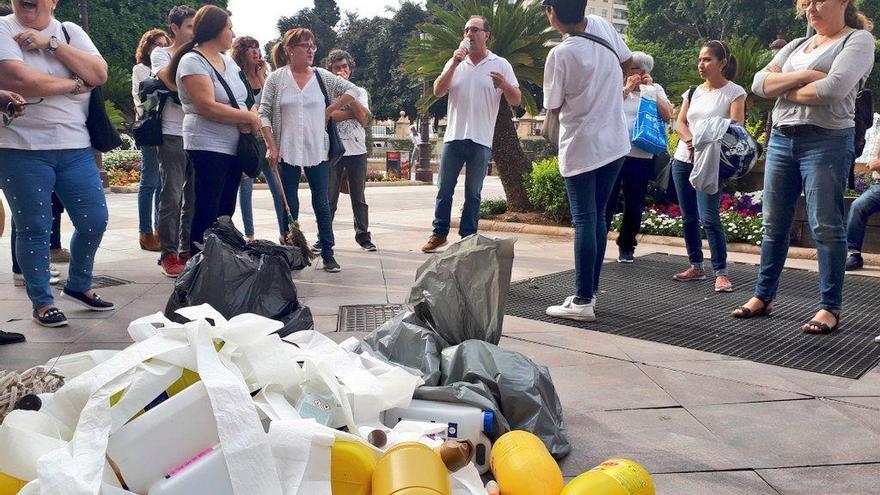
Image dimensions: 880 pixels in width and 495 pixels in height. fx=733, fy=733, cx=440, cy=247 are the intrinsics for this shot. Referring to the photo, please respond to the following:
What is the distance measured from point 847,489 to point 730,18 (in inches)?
1922

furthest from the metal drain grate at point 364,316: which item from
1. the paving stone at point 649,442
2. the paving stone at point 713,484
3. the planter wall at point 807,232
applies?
the planter wall at point 807,232

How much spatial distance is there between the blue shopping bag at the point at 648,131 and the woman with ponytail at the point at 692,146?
27cm

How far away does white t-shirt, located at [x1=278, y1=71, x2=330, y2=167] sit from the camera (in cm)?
605

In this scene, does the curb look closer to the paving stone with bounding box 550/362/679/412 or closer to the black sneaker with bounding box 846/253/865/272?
the black sneaker with bounding box 846/253/865/272

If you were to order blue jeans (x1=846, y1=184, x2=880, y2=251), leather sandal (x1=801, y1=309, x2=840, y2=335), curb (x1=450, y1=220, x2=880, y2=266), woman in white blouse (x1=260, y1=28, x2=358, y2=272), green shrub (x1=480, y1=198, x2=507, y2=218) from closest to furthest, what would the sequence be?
1. leather sandal (x1=801, y1=309, x2=840, y2=335)
2. woman in white blouse (x1=260, y1=28, x2=358, y2=272)
3. blue jeans (x1=846, y1=184, x2=880, y2=251)
4. curb (x1=450, y1=220, x2=880, y2=266)
5. green shrub (x1=480, y1=198, x2=507, y2=218)

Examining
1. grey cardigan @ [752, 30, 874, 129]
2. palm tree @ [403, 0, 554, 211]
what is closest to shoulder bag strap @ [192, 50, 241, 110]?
grey cardigan @ [752, 30, 874, 129]

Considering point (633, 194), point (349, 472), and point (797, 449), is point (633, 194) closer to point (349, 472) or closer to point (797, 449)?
point (797, 449)

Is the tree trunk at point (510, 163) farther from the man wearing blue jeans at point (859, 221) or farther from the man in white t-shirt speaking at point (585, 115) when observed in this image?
the man in white t-shirt speaking at point (585, 115)

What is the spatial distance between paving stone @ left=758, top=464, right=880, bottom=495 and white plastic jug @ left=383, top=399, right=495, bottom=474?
905 mm

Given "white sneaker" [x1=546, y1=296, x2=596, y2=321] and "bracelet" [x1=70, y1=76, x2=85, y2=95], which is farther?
"white sneaker" [x1=546, y1=296, x2=596, y2=321]

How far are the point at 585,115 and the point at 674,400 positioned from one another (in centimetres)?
193

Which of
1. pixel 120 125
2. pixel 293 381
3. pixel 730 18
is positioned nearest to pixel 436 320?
pixel 293 381

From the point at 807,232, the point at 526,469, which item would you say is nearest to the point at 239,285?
the point at 526,469

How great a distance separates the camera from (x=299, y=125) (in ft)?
19.8
